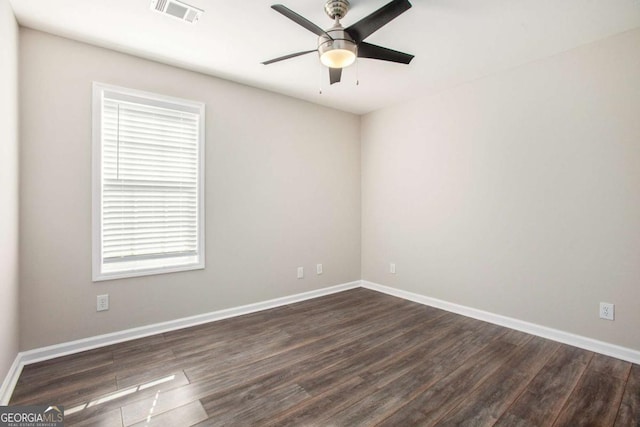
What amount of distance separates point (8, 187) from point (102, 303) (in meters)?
1.17

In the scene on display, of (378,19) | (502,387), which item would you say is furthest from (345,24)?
(502,387)

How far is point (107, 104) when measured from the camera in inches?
107

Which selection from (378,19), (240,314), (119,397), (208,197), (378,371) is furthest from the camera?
(240,314)

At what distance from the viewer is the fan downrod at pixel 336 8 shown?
79.7 inches

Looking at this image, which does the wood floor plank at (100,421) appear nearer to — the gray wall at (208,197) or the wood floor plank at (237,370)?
the wood floor plank at (237,370)

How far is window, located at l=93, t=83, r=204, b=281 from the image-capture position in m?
2.70

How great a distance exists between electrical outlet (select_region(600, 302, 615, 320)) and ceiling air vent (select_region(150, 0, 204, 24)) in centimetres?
394

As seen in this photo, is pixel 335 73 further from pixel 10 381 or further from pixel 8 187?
pixel 10 381

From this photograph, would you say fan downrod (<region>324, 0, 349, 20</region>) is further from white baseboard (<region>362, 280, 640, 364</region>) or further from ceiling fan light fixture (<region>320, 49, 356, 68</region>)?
white baseboard (<region>362, 280, 640, 364</region>)

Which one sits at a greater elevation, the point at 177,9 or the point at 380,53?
the point at 177,9

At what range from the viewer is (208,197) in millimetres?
3256

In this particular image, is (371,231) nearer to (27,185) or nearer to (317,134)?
(317,134)

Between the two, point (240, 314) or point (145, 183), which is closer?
point (145, 183)

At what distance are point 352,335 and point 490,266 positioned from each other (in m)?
1.67
